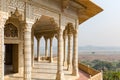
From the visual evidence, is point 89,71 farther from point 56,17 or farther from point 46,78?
point 56,17

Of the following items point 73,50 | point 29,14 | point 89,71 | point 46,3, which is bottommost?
point 89,71

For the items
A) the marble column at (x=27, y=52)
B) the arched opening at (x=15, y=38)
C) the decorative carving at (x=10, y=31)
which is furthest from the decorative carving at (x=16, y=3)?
the decorative carving at (x=10, y=31)

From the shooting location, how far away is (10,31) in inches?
444

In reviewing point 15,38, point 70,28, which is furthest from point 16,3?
point 70,28

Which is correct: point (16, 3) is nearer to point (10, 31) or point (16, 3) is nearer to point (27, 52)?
point (27, 52)

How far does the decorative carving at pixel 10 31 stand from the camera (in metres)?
11.2

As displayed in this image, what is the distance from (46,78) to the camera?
11.2m

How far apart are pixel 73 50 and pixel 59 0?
12.0 feet

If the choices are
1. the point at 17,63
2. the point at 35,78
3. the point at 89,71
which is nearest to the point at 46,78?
the point at 35,78

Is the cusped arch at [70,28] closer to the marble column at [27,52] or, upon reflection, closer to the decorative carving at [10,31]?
the decorative carving at [10,31]

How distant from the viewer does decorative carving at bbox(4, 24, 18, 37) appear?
11180 mm

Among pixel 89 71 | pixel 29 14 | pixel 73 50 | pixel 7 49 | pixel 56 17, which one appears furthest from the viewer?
pixel 89 71

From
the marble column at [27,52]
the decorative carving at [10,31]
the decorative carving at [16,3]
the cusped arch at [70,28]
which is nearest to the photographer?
the decorative carving at [16,3]

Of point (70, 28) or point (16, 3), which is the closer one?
point (16, 3)
